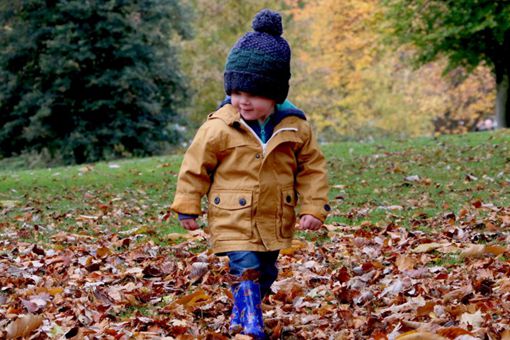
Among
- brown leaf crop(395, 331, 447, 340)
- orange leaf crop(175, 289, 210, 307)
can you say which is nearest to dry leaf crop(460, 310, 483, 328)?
brown leaf crop(395, 331, 447, 340)

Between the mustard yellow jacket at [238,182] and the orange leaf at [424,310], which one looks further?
the orange leaf at [424,310]

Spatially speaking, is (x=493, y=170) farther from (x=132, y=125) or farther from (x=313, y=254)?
(x=132, y=125)

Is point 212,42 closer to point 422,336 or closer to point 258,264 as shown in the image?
point 258,264

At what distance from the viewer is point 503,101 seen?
26.3 meters

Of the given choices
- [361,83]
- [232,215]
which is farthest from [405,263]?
[361,83]

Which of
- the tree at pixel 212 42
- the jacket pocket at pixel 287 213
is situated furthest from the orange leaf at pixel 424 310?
the tree at pixel 212 42

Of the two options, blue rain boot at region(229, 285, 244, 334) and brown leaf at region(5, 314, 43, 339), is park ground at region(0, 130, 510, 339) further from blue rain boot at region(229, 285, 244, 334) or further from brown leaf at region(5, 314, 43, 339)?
blue rain boot at region(229, 285, 244, 334)

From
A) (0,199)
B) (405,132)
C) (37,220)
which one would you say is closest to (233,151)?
(37,220)

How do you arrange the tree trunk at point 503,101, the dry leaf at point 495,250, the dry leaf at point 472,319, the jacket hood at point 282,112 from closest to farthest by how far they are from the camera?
the dry leaf at point 472,319, the jacket hood at point 282,112, the dry leaf at point 495,250, the tree trunk at point 503,101

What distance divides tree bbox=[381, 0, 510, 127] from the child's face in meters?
16.6

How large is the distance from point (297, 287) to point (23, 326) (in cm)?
197

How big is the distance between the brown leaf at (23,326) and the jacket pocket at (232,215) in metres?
1.09

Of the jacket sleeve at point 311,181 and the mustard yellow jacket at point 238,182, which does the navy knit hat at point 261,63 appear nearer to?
the mustard yellow jacket at point 238,182

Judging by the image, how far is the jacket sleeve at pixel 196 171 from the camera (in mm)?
4367
